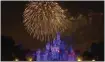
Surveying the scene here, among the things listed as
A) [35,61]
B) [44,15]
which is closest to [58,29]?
[44,15]

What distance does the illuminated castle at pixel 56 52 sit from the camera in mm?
4684

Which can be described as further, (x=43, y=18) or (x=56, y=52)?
(x=56, y=52)

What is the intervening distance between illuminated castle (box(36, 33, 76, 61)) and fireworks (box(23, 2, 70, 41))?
1.98 ft

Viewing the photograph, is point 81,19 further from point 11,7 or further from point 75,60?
point 11,7

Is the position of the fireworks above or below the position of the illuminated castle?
above

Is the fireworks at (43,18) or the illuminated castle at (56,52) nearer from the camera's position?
the fireworks at (43,18)

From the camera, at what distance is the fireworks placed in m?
3.64

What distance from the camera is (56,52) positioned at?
483 centimetres

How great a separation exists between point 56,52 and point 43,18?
4.07ft

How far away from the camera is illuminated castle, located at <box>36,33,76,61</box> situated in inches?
184

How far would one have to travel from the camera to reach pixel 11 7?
4.75 m

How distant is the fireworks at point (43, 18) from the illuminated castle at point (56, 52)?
1.98ft

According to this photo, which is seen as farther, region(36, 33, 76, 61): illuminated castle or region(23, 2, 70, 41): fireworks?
region(36, 33, 76, 61): illuminated castle

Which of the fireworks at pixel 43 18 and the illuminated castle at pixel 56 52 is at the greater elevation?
the fireworks at pixel 43 18
